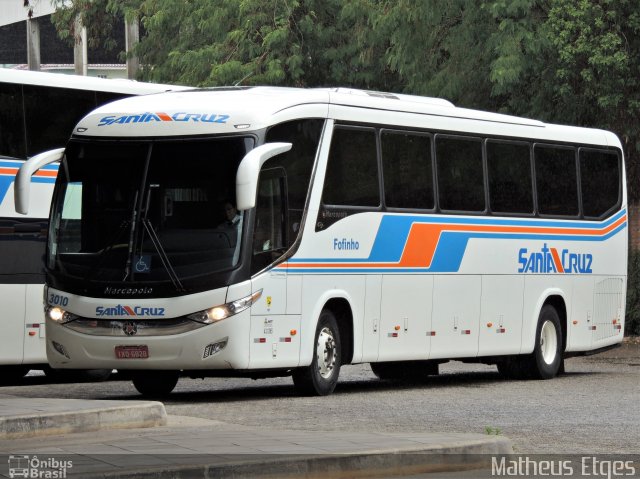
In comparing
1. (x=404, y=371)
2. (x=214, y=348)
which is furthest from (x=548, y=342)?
(x=214, y=348)

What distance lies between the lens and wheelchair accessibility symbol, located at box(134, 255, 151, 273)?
17438mm

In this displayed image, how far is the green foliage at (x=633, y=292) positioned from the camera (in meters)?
32.4

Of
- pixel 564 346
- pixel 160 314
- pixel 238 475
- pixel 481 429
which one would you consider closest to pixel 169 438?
pixel 238 475

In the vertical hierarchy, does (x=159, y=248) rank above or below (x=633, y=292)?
above

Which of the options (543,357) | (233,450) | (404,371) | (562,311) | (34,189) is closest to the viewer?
(233,450)

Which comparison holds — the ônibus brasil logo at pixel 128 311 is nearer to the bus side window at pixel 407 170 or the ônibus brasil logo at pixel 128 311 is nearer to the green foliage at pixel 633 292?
the bus side window at pixel 407 170

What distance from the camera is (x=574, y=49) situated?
94.0ft

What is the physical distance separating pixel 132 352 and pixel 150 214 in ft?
4.78

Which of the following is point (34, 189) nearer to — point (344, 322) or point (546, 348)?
point (344, 322)

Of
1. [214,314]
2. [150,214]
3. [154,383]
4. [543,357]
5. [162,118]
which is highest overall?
[162,118]

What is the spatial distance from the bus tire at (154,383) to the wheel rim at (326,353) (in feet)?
5.47

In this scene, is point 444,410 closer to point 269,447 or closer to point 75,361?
point 75,361

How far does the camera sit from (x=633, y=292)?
32469 mm

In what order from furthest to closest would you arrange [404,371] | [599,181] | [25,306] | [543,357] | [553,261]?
[599,181] < [553,261] < [543,357] < [404,371] < [25,306]
